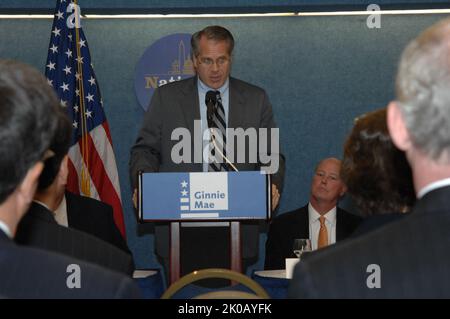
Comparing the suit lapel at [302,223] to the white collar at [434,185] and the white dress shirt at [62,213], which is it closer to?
the white dress shirt at [62,213]

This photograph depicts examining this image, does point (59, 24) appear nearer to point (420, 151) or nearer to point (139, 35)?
point (139, 35)

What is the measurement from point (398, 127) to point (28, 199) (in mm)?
782

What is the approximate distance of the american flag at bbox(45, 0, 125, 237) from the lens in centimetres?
641

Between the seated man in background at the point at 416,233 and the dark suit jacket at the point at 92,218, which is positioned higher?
the dark suit jacket at the point at 92,218

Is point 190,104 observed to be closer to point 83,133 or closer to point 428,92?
point 83,133

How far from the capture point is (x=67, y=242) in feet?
9.54

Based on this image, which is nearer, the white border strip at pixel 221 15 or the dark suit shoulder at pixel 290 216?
the dark suit shoulder at pixel 290 216

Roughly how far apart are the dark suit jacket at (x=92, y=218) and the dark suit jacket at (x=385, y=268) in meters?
3.38

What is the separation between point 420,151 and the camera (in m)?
1.59

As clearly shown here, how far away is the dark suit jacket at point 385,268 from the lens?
1503mm

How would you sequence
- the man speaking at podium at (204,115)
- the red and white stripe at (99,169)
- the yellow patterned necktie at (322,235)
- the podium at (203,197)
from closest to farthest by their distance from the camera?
the podium at (203,197) < the man speaking at podium at (204,115) < the yellow patterned necktie at (322,235) < the red and white stripe at (99,169)

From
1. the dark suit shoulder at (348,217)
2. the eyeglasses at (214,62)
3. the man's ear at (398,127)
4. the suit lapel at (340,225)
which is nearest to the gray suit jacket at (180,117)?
the eyeglasses at (214,62)

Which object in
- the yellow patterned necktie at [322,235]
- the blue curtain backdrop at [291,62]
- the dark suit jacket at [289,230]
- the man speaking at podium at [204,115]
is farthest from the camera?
the blue curtain backdrop at [291,62]

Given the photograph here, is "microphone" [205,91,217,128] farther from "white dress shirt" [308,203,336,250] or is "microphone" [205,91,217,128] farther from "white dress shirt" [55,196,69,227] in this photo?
"white dress shirt" [308,203,336,250]
